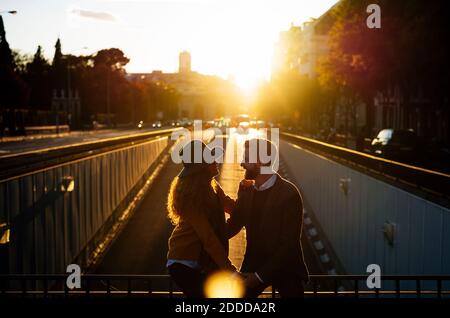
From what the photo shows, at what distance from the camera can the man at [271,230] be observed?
5574 mm

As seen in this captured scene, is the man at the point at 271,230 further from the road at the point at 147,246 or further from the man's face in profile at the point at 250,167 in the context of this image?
the road at the point at 147,246

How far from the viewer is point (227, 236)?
19.0 ft

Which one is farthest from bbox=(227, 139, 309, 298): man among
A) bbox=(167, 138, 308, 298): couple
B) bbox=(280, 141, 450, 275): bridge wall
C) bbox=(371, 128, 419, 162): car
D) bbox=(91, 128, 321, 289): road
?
bbox=(371, 128, 419, 162): car

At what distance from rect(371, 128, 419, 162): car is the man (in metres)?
35.0

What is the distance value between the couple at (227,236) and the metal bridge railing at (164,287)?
1.07 ft

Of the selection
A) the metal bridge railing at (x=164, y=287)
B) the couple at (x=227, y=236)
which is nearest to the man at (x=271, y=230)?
the couple at (x=227, y=236)

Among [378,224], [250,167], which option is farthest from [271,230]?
[378,224]

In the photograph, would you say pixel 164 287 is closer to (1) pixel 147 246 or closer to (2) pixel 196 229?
(1) pixel 147 246

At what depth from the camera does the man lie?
5.57 metres

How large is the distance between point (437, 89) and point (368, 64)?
675 centimetres

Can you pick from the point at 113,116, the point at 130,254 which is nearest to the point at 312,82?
the point at 113,116

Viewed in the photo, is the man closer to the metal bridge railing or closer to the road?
the metal bridge railing

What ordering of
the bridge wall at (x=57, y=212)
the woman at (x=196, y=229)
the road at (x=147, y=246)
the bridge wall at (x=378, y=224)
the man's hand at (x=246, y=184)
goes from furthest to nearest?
the road at (x=147, y=246)
the bridge wall at (x=57, y=212)
the bridge wall at (x=378, y=224)
the man's hand at (x=246, y=184)
the woman at (x=196, y=229)
